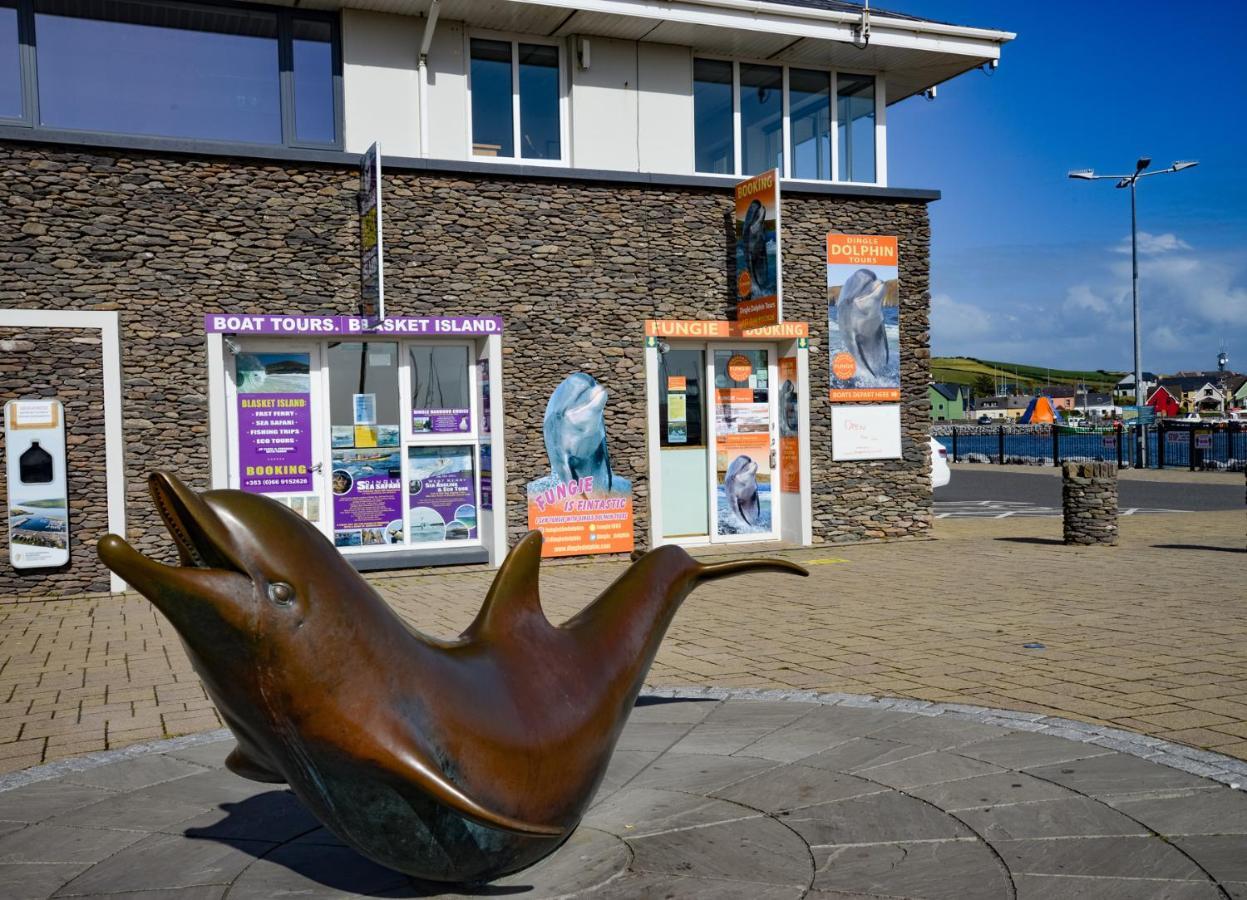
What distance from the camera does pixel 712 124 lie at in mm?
15508

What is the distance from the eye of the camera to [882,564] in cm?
1351

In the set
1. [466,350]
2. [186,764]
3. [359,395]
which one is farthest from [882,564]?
[186,764]

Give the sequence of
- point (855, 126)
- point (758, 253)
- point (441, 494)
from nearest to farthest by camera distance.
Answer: point (441, 494) → point (758, 253) → point (855, 126)

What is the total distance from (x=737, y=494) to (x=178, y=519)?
12.6 m

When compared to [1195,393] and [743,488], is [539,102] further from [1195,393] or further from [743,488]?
[1195,393]

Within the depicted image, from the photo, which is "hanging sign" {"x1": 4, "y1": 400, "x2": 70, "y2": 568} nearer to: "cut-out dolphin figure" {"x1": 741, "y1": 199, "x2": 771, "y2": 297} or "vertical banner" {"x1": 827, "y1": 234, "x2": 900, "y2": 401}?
"cut-out dolphin figure" {"x1": 741, "y1": 199, "x2": 771, "y2": 297}

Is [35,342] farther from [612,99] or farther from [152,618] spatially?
[612,99]

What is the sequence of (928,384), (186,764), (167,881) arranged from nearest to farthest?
1. (167,881)
2. (186,764)
3. (928,384)

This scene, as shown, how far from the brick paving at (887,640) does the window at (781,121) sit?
5606mm

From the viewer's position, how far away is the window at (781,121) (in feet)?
50.7

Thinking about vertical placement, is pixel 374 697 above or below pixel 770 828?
above

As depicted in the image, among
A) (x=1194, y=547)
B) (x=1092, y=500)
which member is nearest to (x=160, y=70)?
(x=1092, y=500)

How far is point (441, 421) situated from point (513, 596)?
32.6ft

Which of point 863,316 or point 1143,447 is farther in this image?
point 1143,447
